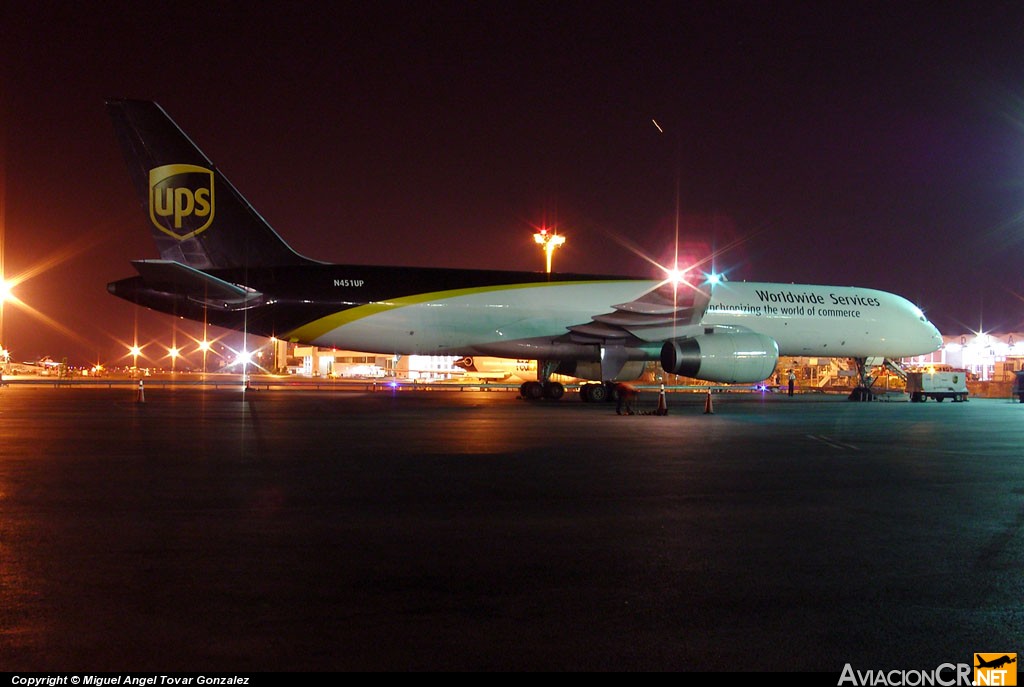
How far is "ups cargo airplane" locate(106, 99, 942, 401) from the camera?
2530 centimetres

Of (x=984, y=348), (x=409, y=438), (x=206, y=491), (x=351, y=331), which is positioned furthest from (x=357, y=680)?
(x=984, y=348)

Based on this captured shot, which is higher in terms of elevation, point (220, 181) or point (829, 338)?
point (220, 181)

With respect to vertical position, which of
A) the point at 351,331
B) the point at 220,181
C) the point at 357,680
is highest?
the point at 220,181

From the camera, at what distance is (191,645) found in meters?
4.40

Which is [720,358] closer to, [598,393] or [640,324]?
[640,324]

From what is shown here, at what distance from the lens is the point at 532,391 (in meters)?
32.1

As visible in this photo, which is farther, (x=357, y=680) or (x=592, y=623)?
(x=592, y=623)

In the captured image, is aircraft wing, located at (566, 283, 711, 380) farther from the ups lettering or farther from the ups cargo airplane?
the ups lettering

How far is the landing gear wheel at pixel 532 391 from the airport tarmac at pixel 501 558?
17.7m

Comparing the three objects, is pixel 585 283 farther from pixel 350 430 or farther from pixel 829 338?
pixel 350 430

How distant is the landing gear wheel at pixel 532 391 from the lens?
3194cm

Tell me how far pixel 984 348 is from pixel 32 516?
75797 millimetres

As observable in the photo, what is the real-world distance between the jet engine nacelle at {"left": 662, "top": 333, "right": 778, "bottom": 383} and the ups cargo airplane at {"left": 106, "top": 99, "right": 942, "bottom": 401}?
0.04 meters

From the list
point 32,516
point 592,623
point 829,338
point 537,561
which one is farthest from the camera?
point 829,338
